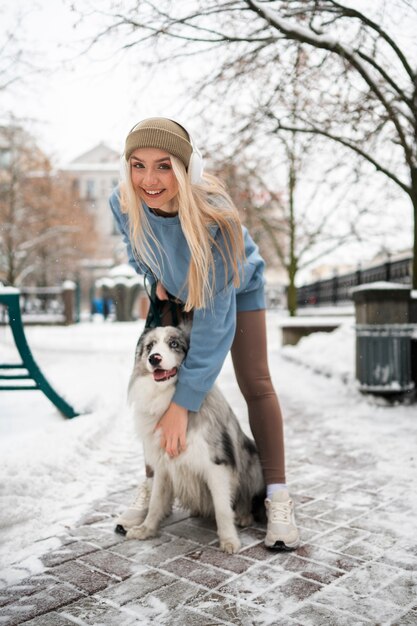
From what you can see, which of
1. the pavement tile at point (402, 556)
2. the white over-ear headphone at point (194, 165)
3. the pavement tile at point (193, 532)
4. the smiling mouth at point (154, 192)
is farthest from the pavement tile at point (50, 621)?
the white over-ear headphone at point (194, 165)

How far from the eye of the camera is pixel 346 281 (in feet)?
54.2

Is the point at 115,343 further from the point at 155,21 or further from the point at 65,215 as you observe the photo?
the point at 65,215

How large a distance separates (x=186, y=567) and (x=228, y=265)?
1.36m

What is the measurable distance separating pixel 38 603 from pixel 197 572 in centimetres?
66

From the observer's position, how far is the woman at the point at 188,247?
2.54m

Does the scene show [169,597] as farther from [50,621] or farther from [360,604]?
[360,604]

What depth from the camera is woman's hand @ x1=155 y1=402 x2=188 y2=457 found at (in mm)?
2637

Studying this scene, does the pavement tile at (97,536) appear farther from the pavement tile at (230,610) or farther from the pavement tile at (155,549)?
the pavement tile at (230,610)

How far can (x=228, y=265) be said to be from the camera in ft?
8.83

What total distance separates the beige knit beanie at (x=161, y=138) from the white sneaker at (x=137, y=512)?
1.74 m

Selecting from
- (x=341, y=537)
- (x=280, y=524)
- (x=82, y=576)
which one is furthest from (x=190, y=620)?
(x=341, y=537)

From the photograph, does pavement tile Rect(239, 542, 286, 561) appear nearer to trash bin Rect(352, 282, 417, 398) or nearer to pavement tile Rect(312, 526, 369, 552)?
pavement tile Rect(312, 526, 369, 552)

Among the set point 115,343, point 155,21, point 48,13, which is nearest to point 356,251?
point 115,343

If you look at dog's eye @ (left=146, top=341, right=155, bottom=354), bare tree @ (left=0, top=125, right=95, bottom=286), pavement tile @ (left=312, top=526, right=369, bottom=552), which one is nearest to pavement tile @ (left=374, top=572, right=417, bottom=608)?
pavement tile @ (left=312, top=526, right=369, bottom=552)
